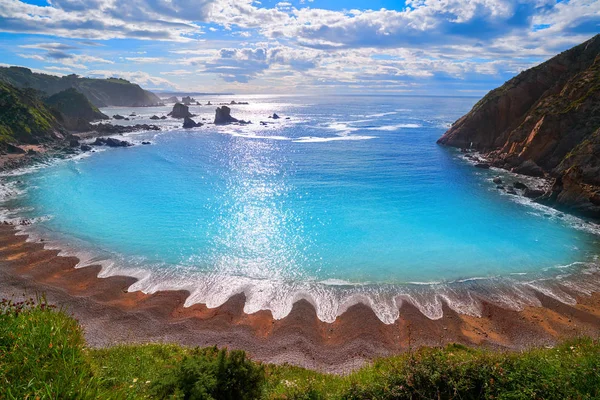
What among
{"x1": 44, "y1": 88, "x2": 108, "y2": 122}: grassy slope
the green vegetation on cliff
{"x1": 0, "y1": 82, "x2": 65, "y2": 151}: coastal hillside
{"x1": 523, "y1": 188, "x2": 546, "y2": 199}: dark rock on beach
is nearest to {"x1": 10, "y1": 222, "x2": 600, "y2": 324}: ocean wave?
{"x1": 523, "y1": 188, "x2": 546, "y2": 199}: dark rock on beach

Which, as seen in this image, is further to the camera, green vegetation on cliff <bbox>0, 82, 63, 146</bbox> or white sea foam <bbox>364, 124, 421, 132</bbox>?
white sea foam <bbox>364, 124, 421, 132</bbox>

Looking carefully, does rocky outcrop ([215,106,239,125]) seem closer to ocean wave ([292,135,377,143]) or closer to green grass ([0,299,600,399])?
ocean wave ([292,135,377,143])

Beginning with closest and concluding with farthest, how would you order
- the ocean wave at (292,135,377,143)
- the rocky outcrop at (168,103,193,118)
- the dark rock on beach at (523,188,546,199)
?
the dark rock on beach at (523,188,546,199)
the ocean wave at (292,135,377,143)
the rocky outcrop at (168,103,193,118)

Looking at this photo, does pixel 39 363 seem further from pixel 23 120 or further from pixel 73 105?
pixel 73 105

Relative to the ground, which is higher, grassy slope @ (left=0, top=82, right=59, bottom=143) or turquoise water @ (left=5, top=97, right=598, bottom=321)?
grassy slope @ (left=0, top=82, right=59, bottom=143)

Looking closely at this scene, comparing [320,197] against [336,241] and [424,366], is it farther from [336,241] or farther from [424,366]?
[424,366]

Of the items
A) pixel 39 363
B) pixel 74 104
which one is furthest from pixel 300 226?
pixel 74 104

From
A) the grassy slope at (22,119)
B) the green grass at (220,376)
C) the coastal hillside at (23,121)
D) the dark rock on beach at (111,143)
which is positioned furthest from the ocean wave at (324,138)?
the green grass at (220,376)
